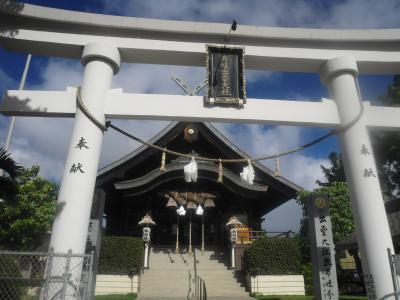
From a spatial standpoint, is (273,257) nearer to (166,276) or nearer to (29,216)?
(166,276)

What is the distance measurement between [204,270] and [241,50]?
941 centimetres

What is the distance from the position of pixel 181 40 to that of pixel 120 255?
8992mm

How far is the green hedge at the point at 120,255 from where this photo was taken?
1320 centimetres

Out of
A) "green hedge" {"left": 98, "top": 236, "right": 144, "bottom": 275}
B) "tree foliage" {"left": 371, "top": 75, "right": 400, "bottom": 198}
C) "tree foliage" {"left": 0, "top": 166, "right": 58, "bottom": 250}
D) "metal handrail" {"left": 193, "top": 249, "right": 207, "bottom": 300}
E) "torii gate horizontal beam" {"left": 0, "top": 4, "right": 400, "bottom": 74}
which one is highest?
"tree foliage" {"left": 371, "top": 75, "right": 400, "bottom": 198}

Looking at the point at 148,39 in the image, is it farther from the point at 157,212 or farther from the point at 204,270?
the point at 157,212

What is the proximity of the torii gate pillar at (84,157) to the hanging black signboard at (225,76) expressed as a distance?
88.5 inches

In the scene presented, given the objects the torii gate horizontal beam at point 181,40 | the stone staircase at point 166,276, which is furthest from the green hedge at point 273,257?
the torii gate horizontal beam at point 181,40

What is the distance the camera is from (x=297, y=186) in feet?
53.9

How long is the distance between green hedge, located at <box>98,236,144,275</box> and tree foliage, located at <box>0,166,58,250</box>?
185 inches

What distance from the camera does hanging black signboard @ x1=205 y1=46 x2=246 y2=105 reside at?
7.69m

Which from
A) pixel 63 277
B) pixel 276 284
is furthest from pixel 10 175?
pixel 276 284

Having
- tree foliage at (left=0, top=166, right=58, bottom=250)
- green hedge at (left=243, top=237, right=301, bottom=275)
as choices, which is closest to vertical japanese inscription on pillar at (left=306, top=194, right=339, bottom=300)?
green hedge at (left=243, top=237, right=301, bottom=275)

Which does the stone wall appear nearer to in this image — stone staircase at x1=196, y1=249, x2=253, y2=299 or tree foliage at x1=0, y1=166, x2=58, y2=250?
stone staircase at x1=196, y1=249, x2=253, y2=299

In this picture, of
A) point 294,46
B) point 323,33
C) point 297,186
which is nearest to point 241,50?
point 294,46
